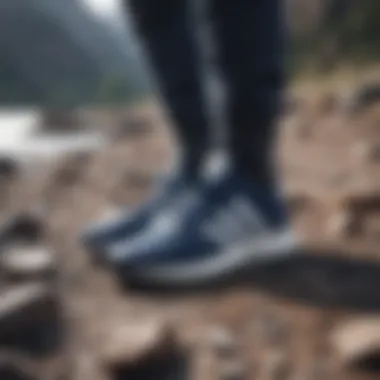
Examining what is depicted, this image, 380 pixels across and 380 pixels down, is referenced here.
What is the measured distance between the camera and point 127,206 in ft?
2.31

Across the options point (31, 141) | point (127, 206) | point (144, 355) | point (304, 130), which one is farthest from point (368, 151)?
point (144, 355)

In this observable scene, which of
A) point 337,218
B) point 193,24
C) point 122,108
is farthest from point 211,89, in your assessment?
point 122,108

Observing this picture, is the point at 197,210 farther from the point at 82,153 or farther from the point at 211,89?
the point at 82,153

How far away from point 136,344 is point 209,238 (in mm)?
137

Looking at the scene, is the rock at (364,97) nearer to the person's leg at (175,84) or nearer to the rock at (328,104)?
the rock at (328,104)

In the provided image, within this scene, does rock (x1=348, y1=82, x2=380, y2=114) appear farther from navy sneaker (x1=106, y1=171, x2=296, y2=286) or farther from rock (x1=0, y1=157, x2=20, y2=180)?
navy sneaker (x1=106, y1=171, x2=296, y2=286)

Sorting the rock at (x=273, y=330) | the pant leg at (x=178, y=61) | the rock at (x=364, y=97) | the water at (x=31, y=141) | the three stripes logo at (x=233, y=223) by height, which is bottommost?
the rock at (x=273, y=330)

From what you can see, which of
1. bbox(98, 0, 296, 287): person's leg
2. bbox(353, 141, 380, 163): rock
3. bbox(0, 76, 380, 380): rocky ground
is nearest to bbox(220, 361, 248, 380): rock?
bbox(0, 76, 380, 380): rocky ground

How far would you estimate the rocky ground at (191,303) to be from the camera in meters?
0.43

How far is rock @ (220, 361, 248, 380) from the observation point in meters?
0.42

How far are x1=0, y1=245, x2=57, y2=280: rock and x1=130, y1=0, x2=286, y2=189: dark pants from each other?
133mm

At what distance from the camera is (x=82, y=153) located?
1.00 metres

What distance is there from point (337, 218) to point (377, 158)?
231 mm

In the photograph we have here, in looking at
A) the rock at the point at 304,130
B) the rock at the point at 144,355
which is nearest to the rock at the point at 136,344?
the rock at the point at 144,355
